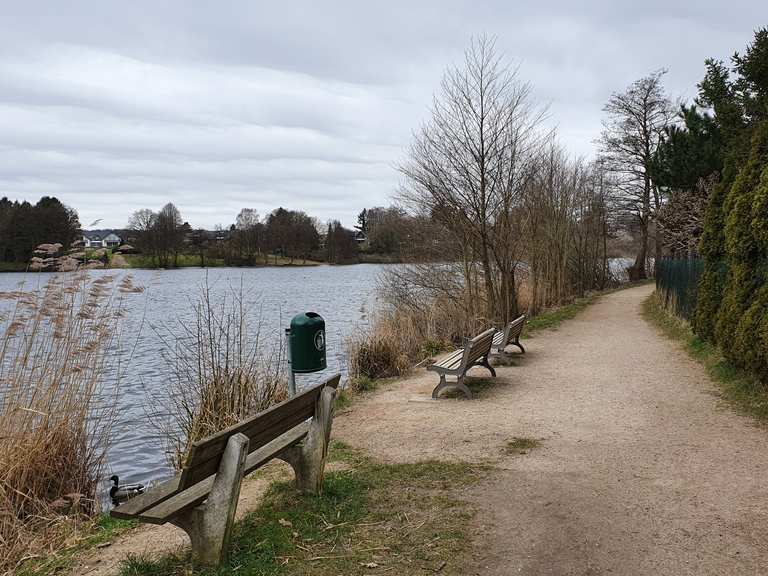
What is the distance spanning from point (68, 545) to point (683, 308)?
48.7ft

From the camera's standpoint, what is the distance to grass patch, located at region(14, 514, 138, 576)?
434 centimetres

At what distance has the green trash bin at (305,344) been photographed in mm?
7743

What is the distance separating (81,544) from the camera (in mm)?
4758

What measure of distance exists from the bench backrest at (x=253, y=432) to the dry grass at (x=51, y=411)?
6.18 feet

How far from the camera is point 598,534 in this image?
14.1 feet

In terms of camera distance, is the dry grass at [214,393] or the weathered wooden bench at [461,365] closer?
the dry grass at [214,393]

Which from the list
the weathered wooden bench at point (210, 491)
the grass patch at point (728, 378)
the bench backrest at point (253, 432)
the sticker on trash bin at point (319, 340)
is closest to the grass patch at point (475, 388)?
the sticker on trash bin at point (319, 340)

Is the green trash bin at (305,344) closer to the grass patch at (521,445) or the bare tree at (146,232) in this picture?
the grass patch at (521,445)

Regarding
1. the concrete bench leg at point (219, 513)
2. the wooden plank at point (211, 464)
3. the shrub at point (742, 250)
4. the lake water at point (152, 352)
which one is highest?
the shrub at point (742, 250)

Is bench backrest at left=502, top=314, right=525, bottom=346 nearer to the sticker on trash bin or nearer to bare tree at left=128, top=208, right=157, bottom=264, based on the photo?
the sticker on trash bin

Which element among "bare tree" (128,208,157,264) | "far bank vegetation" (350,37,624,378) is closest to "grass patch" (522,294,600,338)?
"far bank vegetation" (350,37,624,378)

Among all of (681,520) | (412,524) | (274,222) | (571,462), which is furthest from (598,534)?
(274,222)

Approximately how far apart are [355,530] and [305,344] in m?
3.50

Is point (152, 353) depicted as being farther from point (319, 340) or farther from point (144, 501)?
point (144, 501)
